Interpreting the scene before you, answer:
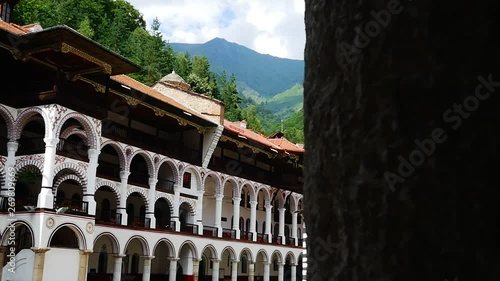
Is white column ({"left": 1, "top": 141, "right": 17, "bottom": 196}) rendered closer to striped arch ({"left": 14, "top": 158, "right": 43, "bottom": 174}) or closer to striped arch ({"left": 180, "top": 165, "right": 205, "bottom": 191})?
striped arch ({"left": 14, "top": 158, "right": 43, "bottom": 174})

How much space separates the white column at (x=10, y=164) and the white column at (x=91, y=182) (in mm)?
2536

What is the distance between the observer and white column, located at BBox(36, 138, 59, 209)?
19.8 m

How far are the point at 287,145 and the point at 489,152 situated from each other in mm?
39343

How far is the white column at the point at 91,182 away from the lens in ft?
71.3

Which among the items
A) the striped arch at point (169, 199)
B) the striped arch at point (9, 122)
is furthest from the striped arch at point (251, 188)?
the striped arch at point (9, 122)

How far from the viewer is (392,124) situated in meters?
0.73

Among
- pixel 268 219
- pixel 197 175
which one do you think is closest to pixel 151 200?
pixel 197 175

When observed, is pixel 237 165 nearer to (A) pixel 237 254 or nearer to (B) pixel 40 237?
(A) pixel 237 254

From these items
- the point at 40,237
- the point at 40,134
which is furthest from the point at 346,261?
the point at 40,134

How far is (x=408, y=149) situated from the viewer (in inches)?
27.8

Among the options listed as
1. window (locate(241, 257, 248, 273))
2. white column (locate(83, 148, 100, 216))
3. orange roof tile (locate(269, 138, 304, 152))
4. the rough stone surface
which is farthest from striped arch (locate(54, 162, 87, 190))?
the rough stone surface

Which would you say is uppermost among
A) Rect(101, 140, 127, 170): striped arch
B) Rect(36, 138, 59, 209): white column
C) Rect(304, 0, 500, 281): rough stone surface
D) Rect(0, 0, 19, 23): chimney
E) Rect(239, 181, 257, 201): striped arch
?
Rect(0, 0, 19, 23): chimney

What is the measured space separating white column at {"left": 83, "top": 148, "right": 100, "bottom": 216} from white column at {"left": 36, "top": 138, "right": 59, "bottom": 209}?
5.50 ft

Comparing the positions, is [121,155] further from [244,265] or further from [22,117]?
[244,265]
